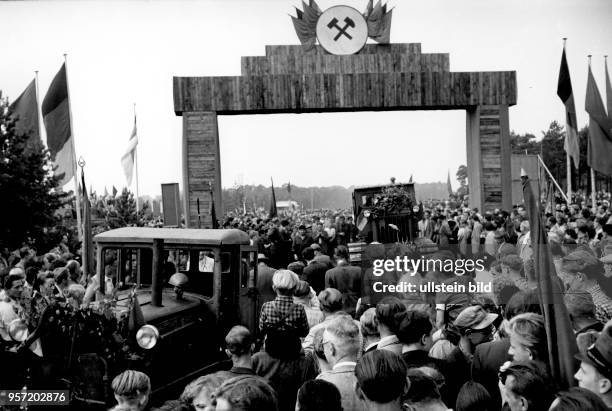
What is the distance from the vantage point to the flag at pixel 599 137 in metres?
17.9

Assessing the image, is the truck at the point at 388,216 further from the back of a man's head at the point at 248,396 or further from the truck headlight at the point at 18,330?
the back of a man's head at the point at 248,396

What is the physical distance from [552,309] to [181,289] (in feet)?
16.0

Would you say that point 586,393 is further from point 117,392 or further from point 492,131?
point 492,131

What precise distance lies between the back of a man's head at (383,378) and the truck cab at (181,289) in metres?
3.68

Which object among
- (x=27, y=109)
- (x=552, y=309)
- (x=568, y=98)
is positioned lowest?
(x=552, y=309)

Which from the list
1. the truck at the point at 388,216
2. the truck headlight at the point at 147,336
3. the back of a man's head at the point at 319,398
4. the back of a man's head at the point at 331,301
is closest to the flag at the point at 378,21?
the truck at the point at 388,216

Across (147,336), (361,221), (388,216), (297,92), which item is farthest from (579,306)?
(297,92)

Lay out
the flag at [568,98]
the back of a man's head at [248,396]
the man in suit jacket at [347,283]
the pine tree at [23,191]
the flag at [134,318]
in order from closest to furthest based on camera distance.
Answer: the back of a man's head at [248,396]
the flag at [134,318]
the man in suit jacket at [347,283]
the pine tree at [23,191]
the flag at [568,98]

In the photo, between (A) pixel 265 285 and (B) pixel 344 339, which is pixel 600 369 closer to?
(B) pixel 344 339

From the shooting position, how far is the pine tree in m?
16.8

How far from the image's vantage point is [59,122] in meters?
18.0

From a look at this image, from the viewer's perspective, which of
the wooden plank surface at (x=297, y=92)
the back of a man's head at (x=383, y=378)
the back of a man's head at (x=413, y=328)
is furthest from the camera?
the wooden plank surface at (x=297, y=92)

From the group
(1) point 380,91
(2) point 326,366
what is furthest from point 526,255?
(1) point 380,91

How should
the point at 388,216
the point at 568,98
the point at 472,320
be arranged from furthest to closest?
the point at 568,98 < the point at 388,216 < the point at 472,320
